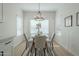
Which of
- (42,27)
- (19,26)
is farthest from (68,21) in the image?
(19,26)

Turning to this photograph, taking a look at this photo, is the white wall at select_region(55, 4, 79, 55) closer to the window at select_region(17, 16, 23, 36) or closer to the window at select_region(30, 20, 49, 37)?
the window at select_region(30, 20, 49, 37)

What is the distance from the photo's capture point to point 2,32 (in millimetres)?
2830

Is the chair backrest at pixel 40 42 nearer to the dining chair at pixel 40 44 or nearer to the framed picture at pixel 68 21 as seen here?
the dining chair at pixel 40 44

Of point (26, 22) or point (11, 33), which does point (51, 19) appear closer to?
point (26, 22)

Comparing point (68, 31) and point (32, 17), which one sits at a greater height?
point (32, 17)

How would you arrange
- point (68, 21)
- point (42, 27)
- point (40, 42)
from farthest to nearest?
point (68, 21) < point (40, 42) < point (42, 27)

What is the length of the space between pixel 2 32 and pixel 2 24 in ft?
0.75

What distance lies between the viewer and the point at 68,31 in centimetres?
361

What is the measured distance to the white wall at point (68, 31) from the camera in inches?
118

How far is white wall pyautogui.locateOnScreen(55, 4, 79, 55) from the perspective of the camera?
301cm

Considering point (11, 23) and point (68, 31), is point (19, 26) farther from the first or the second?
point (68, 31)

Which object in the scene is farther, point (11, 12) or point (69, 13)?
point (69, 13)

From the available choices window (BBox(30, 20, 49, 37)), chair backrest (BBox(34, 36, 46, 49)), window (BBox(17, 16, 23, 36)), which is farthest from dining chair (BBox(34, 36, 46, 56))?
window (BBox(17, 16, 23, 36))

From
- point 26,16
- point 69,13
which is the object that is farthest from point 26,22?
point 69,13
